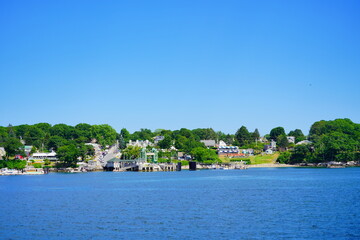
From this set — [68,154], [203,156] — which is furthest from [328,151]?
[68,154]

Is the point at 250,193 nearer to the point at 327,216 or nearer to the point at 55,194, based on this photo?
the point at 327,216

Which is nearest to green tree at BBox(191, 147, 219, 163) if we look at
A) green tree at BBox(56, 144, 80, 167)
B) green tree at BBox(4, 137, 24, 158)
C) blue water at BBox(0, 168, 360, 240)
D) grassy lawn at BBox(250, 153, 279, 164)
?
grassy lawn at BBox(250, 153, 279, 164)

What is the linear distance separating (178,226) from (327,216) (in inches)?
576

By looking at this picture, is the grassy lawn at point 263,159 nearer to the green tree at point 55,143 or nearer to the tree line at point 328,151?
the tree line at point 328,151

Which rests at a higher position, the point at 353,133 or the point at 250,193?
the point at 353,133

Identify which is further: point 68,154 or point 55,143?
point 55,143

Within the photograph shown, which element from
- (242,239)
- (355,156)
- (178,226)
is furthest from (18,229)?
Answer: (355,156)

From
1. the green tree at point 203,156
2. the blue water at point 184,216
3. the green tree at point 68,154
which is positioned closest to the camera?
the blue water at point 184,216

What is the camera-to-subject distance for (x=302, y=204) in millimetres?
51656

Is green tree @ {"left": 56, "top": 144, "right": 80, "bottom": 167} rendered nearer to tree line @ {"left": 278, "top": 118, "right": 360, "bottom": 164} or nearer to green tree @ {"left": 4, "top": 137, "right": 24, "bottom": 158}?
green tree @ {"left": 4, "top": 137, "right": 24, "bottom": 158}

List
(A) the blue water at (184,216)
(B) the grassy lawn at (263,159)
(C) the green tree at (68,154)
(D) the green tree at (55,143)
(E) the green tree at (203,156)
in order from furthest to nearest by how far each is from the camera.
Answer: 1. (D) the green tree at (55,143)
2. (B) the grassy lawn at (263,159)
3. (E) the green tree at (203,156)
4. (C) the green tree at (68,154)
5. (A) the blue water at (184,216)

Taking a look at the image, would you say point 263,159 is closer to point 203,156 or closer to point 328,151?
point 203,156

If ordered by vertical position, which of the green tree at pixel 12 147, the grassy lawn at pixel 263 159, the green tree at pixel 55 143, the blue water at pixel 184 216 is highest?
the green tree at pixel 55 143

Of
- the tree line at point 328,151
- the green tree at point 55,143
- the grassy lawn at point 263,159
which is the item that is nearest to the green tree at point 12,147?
the green tree at point 55,143
